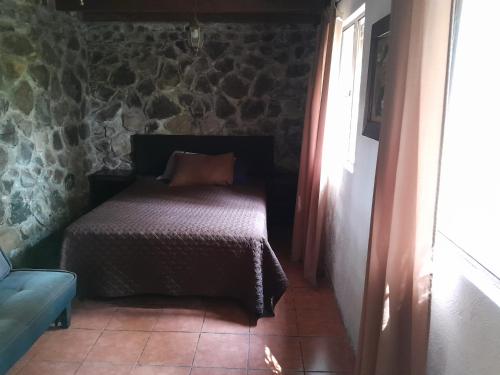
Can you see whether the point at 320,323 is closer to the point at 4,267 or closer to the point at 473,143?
the point at 473,143

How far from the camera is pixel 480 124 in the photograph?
4.02 ft

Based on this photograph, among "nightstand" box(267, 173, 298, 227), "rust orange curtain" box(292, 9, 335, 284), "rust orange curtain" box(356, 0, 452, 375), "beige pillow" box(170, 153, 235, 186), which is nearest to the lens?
"rust orange curtain" box(356, 0, 452, 375)

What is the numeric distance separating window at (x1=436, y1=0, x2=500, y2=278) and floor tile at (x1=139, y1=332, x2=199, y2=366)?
4.82 feet

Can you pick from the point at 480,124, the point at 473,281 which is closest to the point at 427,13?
the point at 480,124

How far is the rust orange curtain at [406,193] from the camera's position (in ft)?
3.76

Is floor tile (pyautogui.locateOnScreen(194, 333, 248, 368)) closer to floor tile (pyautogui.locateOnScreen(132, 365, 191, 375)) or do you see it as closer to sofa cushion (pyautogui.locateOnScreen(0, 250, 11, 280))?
floor tile (pyautogui.locateOnScreen(132, 365, 191, 375))

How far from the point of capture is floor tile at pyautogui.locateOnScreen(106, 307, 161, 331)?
2.45m

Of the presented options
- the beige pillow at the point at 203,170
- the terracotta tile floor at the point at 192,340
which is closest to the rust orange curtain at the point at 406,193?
the terracotta tile floor at the point at 192,340

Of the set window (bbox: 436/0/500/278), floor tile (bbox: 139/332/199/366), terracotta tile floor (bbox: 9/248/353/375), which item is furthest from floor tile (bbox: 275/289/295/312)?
window (bbox: 436/0/500/278)

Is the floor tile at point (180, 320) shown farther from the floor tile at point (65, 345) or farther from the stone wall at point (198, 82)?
the stone wall at point (198, 82)

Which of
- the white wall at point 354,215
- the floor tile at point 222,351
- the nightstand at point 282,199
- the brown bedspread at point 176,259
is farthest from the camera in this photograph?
the nightstand at point 282,199

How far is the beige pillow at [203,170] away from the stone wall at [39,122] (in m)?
1.02

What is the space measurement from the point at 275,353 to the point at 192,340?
48cm

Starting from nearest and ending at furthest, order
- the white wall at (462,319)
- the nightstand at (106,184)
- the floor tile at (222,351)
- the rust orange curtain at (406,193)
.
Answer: the white wall at (462,319), the rust orange curtain at (406,193), the floor tile at (222,351), the nightstand at (106,184)
